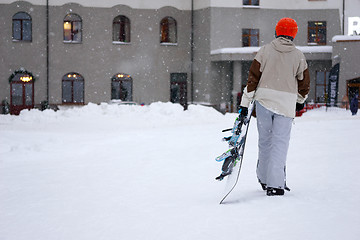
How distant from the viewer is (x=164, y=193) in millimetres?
5797

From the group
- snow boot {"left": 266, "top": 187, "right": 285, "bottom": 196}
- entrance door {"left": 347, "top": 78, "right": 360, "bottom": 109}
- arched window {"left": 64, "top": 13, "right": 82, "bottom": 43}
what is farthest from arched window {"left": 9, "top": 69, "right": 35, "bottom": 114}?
snow boot {"left": 266, "top": 187, "right": 285, "bottom": 196}

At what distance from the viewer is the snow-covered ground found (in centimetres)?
409

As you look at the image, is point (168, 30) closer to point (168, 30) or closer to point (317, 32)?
point (168, 30)

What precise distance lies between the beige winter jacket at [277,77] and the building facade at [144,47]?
25695 mm

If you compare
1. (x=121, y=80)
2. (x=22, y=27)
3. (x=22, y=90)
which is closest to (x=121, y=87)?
(x=121, y=80)

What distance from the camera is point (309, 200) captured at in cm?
503

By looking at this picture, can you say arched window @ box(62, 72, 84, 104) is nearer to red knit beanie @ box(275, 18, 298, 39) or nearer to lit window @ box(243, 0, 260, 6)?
lit window @ box(243, 0, 260, 6)

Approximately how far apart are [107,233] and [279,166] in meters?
2.12

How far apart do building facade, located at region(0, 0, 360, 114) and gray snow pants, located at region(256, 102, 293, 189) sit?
2571cm

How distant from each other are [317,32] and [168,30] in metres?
9.97

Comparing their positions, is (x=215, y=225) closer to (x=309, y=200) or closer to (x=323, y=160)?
(x=309, y=200)

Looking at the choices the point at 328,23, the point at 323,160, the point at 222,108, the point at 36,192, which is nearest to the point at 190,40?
the point at 222,108

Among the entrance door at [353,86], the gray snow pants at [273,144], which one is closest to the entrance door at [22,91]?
the entrance door at [353,86]

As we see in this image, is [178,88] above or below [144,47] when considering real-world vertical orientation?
below
